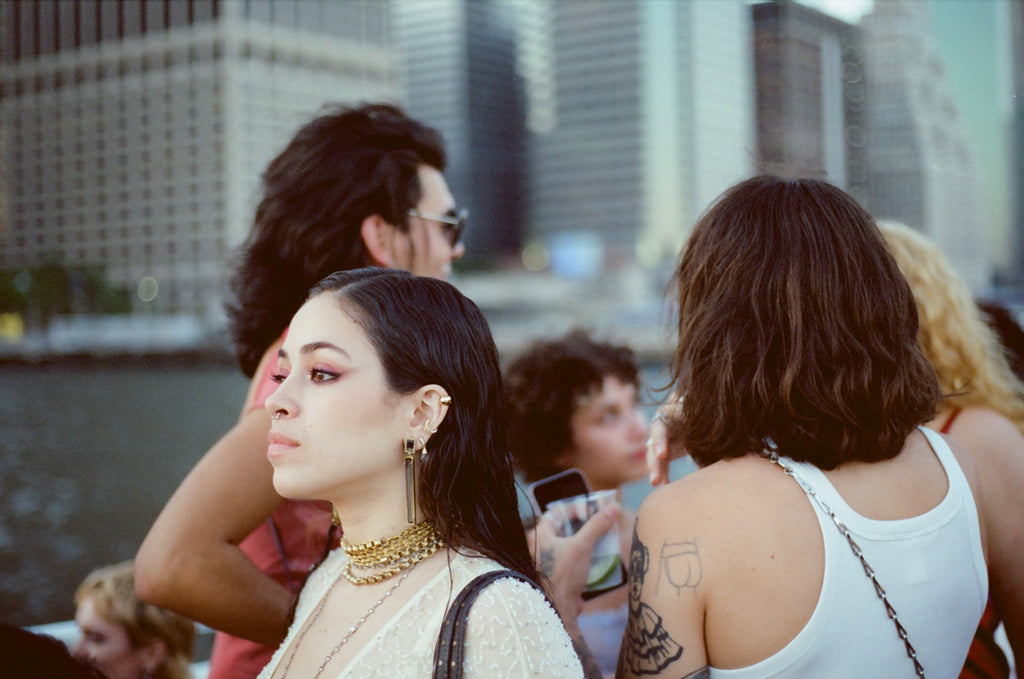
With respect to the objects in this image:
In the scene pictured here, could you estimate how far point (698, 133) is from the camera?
83.6 m

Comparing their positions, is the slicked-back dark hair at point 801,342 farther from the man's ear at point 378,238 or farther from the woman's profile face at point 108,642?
the woman's profile face at point 108,642

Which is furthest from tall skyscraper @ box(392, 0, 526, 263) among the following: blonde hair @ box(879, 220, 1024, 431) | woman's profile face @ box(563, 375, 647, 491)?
blonde hair @ box(879, 220, 1024, 431)

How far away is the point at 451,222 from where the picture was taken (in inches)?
80.2

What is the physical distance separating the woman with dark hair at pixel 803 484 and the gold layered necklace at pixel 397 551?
335mm

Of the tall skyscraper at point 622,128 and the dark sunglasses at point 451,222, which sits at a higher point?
the tall skyscraper at point 622,128

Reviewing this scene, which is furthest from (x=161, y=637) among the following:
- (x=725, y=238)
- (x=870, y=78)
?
(x=870, y=78)

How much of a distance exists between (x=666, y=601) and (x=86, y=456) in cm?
4078

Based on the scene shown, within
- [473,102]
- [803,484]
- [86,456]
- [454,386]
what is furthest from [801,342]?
[473,102]

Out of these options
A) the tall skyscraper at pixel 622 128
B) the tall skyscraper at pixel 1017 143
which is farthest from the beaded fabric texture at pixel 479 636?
the tall skyscraper at pixel 622 128

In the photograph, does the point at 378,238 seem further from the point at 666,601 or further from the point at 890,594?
the point at 890,594

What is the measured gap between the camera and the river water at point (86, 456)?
25828 mm

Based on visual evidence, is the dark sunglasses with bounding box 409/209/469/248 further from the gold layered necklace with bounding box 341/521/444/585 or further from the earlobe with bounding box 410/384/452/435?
the gold layered necklace with bounding box 341/521/444/585

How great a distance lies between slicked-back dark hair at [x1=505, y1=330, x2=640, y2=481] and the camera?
117 inches

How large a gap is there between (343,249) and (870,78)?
42.0 meters
